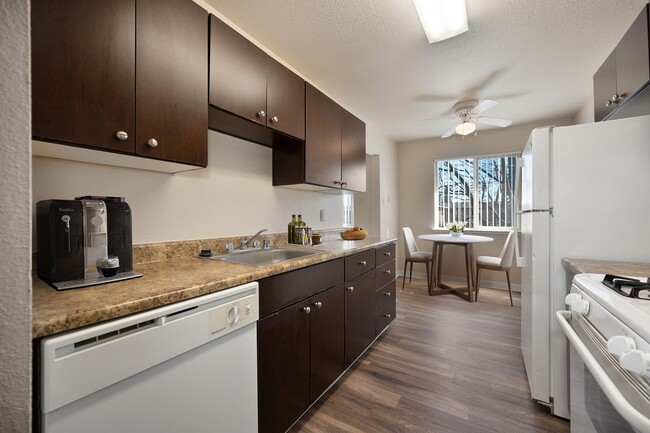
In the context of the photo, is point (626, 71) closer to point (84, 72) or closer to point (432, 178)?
point (84, 72)

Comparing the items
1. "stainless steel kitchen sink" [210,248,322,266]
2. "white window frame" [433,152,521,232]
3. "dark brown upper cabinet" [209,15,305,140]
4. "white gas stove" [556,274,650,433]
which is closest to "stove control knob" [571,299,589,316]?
"white gas stove" [556,274,650,433]

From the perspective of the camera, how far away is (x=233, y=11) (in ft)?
5.51

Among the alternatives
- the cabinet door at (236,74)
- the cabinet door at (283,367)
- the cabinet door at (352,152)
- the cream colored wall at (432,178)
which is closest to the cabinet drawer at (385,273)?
the cabinet door at (352,152)

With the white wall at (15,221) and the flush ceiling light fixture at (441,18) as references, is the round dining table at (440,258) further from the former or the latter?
the white wall at (15,221)

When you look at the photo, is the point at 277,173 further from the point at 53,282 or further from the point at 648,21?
the point at 648,21

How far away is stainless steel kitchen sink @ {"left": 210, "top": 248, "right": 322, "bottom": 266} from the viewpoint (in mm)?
1713

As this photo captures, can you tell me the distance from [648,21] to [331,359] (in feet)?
7.82

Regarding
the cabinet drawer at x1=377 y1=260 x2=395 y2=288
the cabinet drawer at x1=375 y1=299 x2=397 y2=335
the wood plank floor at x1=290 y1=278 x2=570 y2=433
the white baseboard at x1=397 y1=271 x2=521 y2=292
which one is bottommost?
the wood plank floor at x1=290 y1=278 x2=570 y2=433

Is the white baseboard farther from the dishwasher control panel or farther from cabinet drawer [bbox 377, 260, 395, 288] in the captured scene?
the dishwasher control panel

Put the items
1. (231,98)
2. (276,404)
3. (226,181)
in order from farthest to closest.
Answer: (226,181)
(231,98)
(276,404)

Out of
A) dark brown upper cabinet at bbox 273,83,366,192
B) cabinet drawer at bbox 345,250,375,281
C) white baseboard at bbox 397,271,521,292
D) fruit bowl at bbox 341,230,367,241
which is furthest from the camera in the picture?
white baseboard at bbox 397,271,521,292

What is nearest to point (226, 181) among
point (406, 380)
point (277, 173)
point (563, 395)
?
point (277, 173)

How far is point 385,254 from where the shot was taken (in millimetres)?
2449

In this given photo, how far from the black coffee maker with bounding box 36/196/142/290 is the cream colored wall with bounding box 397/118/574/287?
4.39m
